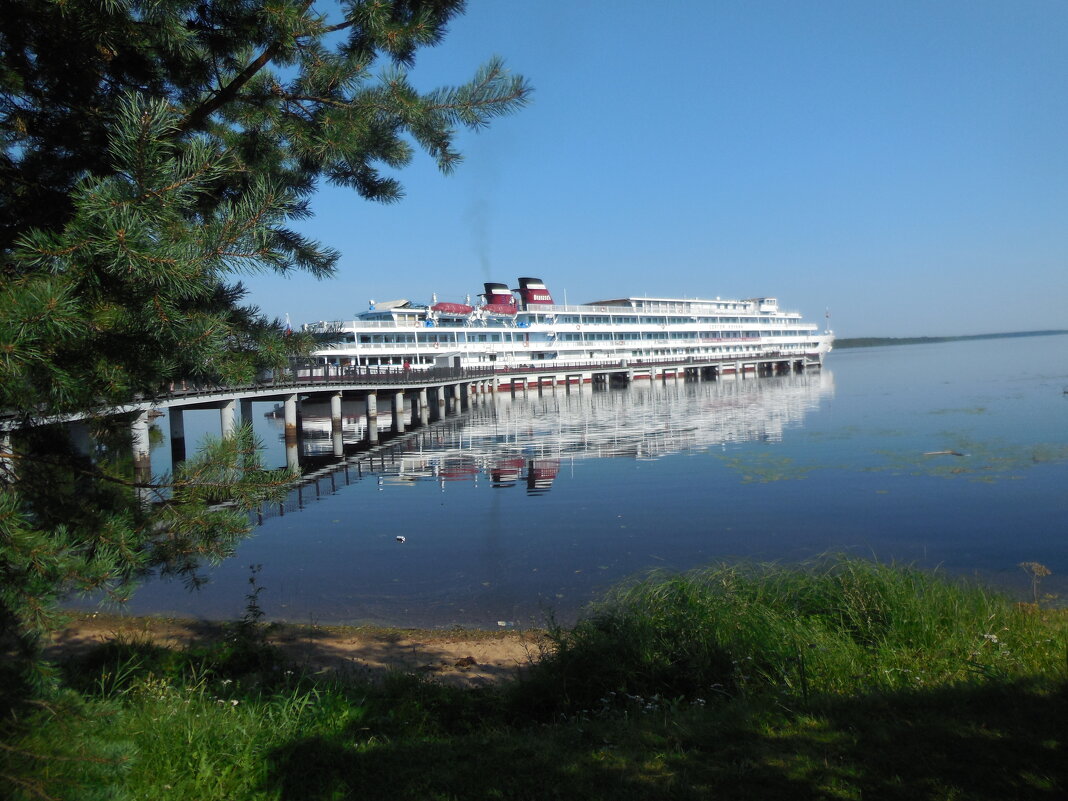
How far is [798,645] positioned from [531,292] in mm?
59819

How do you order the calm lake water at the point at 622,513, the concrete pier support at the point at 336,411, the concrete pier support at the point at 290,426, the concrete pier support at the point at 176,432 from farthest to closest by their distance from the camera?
the concrete pier support at the point at 336,411 < the concrete pier support at the point at 290,426 < the concrete pier support at the point at 176,432 < the calm lake water at the point at 622,513

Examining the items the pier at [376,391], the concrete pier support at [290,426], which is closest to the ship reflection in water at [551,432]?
the concrete pier support at [290,426]

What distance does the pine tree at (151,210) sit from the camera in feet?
7.71

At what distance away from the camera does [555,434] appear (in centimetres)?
2956

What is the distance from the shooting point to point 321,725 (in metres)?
4.10

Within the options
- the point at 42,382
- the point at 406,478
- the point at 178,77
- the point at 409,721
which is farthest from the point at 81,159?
the point at 406,478

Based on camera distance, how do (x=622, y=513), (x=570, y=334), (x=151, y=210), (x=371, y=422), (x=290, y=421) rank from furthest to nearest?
(x=570, y=334) → (x=371, y=422) → (x=290, y=421) → (x=622, y=513) → (x=151, y=210)

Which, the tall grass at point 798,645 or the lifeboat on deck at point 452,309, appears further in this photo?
the lifeboat on deck at point 452,309

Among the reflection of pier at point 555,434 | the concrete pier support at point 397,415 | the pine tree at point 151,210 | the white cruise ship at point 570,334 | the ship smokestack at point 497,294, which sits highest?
the ship smokestack at point 497,294

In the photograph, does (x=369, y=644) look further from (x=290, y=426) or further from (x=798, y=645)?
(x=290, y=426)

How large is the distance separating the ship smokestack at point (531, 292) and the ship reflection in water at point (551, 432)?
14206 millimetres

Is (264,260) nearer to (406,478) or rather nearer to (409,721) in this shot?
(409,721)

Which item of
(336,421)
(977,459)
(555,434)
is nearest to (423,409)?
(336,421)

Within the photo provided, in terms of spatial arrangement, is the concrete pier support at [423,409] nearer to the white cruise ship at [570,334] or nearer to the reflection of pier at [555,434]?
the reflection of pier at [555,434]
